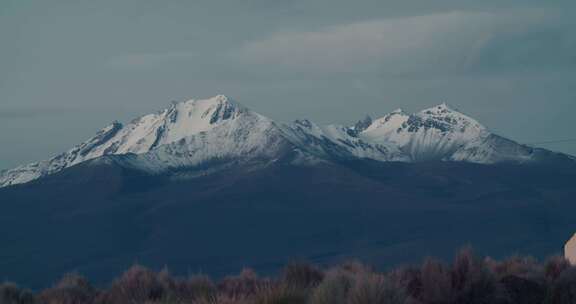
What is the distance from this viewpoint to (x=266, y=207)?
5645 inches

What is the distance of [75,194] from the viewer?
157875mm

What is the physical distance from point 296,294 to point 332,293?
83cm

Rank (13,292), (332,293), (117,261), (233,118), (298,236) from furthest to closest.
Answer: (233,118) < (298,236) < (117,261) < (13,292) < (332,293)

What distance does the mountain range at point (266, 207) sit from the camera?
11769 centimetres

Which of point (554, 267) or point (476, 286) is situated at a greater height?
point (554, 267)

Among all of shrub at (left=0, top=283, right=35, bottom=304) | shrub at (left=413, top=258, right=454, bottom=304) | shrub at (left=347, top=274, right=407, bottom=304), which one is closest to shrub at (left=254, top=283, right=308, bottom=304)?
shrub at (left=347, top=274, right=407, bottom=304)

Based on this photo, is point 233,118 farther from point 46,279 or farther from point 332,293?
point 332,293

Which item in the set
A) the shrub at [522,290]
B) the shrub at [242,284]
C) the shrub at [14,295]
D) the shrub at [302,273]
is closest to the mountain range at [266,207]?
the shrub at [242,284]

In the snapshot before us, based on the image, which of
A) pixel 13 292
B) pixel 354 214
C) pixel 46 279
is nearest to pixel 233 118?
pixel 354 214

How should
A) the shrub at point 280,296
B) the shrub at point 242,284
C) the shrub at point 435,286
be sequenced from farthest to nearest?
the shrub at point 242,284
the shrub at point 435,286
the shrub at point 280,296

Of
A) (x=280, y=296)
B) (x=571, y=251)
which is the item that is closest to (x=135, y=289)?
(x=280, y=296)

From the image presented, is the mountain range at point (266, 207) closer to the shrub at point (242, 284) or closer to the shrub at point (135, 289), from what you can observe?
the shrub at point (242, 284)

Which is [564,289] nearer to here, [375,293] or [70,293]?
[375,293]

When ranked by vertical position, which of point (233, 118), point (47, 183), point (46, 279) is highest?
point (233, 118)
